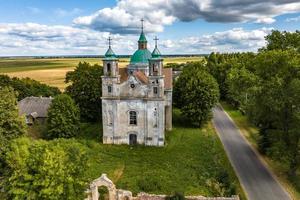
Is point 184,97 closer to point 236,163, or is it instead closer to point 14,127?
point 236,163

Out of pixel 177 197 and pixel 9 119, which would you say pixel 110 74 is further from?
pixel 177 197

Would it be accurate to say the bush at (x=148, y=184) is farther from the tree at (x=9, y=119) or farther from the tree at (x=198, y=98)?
the tree at (x=198, y=98)

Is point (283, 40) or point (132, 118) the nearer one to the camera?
point (283, 40)

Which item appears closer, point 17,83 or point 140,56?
point 140,56

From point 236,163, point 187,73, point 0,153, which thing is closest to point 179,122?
point 187,73

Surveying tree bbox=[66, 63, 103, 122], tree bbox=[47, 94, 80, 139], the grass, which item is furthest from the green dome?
the grass

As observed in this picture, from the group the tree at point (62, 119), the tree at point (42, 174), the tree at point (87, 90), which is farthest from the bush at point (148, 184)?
the tree at point (87, 90)

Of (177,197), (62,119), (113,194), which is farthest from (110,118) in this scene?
(177,197)

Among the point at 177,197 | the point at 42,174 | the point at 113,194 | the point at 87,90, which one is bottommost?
the point at 113,194
